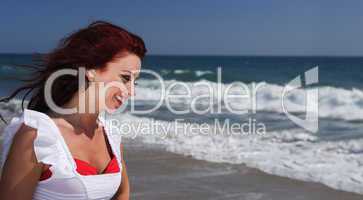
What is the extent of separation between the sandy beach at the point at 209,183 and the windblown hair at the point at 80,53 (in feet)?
11.4

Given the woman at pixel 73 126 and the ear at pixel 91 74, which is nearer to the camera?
the woman at pixel 73 126

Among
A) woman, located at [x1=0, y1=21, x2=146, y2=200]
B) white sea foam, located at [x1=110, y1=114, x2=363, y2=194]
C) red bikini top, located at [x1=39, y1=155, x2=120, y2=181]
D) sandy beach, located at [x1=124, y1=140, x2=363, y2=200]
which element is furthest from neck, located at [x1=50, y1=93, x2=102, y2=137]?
white sea foam, located at [x1=110, y1=114, x2=363, y2=194]

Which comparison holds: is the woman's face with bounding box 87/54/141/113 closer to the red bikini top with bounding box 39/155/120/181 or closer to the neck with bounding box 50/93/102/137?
the neck with bounding box 50/93/102/137

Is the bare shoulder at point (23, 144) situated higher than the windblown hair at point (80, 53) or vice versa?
the windblown hair at point (80, 53)

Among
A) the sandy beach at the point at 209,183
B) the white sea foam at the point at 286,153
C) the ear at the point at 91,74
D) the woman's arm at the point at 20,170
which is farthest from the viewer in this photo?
the white sea foam at the point at 286,153

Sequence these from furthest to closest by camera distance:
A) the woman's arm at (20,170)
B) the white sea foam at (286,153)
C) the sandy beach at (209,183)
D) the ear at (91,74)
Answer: the white sea foam at (286,153), the sandy beach at (209,183), the ear at (91,74), the woman's arm at (20,170)

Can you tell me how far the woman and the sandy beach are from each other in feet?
11.3

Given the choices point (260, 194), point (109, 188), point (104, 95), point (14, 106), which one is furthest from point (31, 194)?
point (14, 106)

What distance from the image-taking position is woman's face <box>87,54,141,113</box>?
175 centimetres

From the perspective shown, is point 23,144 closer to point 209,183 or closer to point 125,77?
point 125,77

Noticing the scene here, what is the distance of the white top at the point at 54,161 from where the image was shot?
1578mm

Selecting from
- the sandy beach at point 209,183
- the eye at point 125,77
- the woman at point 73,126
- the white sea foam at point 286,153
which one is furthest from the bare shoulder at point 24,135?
the white sea foam at point 286,153

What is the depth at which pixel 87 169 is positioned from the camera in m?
1.69

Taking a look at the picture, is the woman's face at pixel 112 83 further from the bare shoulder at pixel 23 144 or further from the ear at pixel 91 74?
the bare shoulder at pixel 23 144
